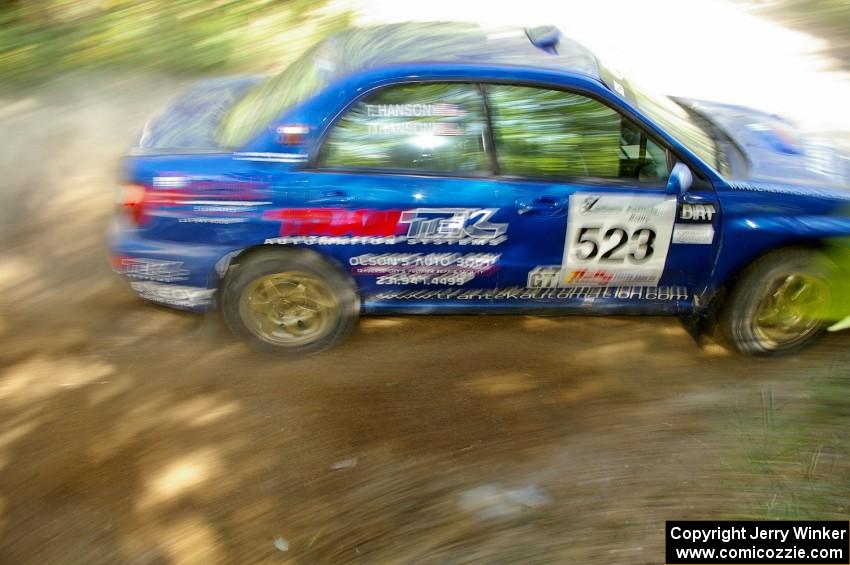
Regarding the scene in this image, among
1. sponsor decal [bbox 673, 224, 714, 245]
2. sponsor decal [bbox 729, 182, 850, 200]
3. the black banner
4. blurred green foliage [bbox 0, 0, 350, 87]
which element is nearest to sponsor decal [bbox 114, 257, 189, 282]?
sponsor decal [bbox 673, 224, 714, 245]

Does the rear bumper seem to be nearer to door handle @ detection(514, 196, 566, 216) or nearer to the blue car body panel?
the blue car body panel

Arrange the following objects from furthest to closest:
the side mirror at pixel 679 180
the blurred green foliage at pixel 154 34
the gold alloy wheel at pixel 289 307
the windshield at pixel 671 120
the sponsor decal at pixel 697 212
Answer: the blurred green foliage at pixel 154 34
the gold alloy wheel at pixel 289 307
the windshield at pixel 671 120
the sponsor decal at pixel 697 212
the side mirror at pixel 679 180

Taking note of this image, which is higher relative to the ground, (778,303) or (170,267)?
(170,267)

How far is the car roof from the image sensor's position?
13.1ft

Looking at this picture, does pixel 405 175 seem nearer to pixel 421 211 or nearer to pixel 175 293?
pixel 421 211

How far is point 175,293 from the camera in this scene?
4215mm

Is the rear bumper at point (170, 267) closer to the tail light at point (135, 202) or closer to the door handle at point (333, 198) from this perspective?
the tail light at point (135, 202)

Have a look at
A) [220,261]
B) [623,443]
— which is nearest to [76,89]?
[220,261]

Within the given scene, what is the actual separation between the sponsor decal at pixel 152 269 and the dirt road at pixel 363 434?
21.5 inches

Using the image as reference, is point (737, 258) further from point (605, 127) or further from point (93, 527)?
point (93, 527)

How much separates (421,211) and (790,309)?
2101 mm

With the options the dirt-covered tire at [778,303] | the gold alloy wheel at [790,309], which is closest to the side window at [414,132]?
the dirt-covered tire at [778,303]

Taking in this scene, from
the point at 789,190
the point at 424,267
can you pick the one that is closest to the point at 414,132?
the point at 424,267

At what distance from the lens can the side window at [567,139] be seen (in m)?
3.92
